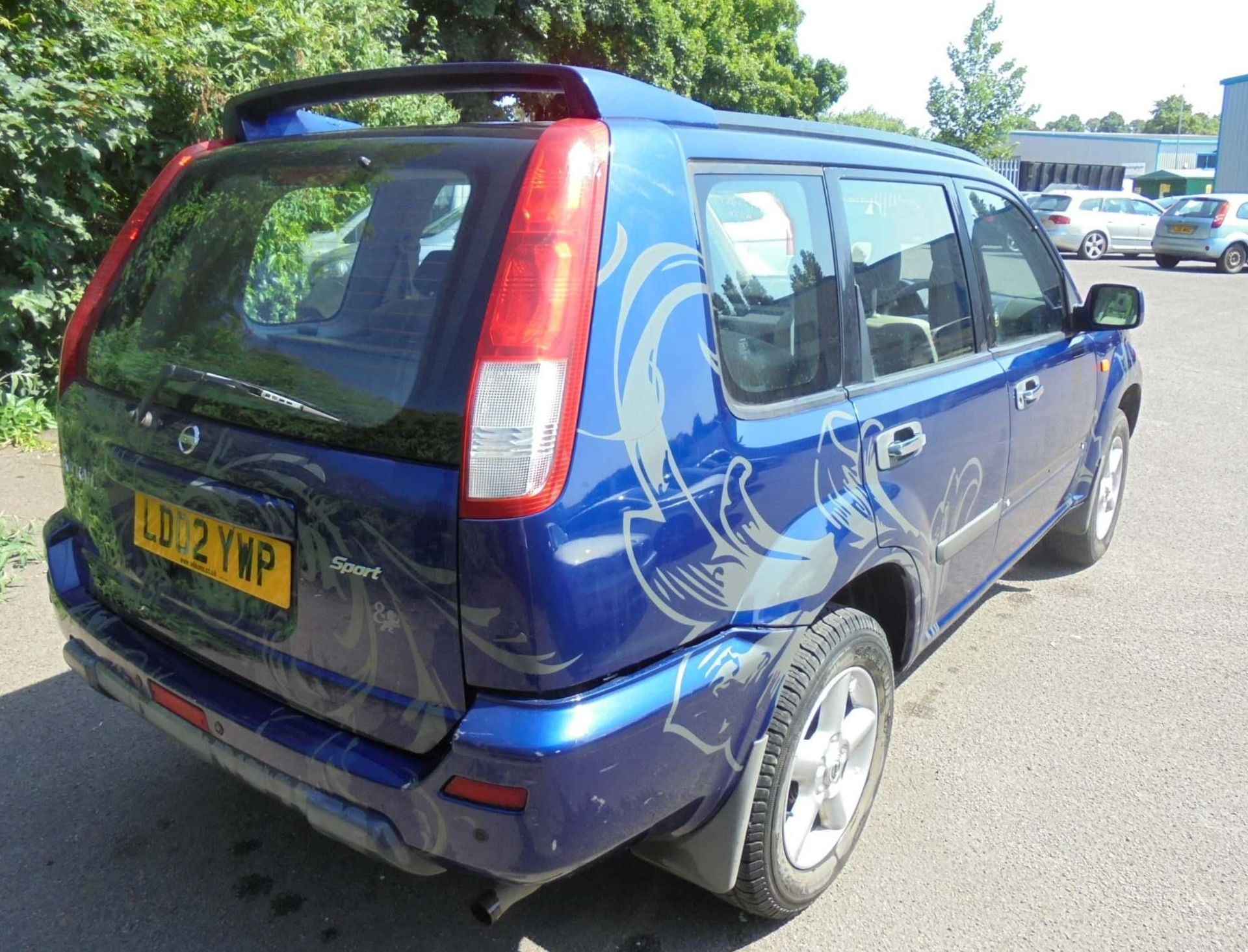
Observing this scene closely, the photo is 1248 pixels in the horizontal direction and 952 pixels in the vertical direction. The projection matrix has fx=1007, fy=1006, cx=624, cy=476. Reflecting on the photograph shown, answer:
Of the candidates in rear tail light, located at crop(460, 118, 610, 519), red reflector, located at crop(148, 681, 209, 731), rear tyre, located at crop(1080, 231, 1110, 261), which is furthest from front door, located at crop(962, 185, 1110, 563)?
rear tyre, located at crop(1080, 231, 1110, 261)

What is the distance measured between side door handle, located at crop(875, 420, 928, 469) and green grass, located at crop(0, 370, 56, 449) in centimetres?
530

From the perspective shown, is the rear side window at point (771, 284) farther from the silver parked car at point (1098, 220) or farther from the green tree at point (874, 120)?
the green tree at point (874, 120)

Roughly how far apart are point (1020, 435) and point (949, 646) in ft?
3.38

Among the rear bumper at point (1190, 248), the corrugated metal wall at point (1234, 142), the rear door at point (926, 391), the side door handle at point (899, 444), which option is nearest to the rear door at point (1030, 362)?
the rear door at point (926, 391)

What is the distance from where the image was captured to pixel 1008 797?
304 cm

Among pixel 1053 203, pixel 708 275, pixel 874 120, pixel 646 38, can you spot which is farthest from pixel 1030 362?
pixel 874 120

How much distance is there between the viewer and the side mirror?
152 inches

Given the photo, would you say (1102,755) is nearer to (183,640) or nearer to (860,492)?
(860,492)

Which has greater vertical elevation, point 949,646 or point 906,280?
point 906,280

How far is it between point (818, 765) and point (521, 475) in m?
1.21

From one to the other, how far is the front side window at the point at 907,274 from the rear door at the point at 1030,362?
0.21m

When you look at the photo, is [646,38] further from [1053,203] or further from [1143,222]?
[1143,222]

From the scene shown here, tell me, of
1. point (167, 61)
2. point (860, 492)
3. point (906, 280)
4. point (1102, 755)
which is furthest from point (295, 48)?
point (1102, 755)

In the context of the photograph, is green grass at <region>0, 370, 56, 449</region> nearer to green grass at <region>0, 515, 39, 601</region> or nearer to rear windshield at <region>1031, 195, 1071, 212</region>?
green grass at <region>0, 515, 39, 601</region>
